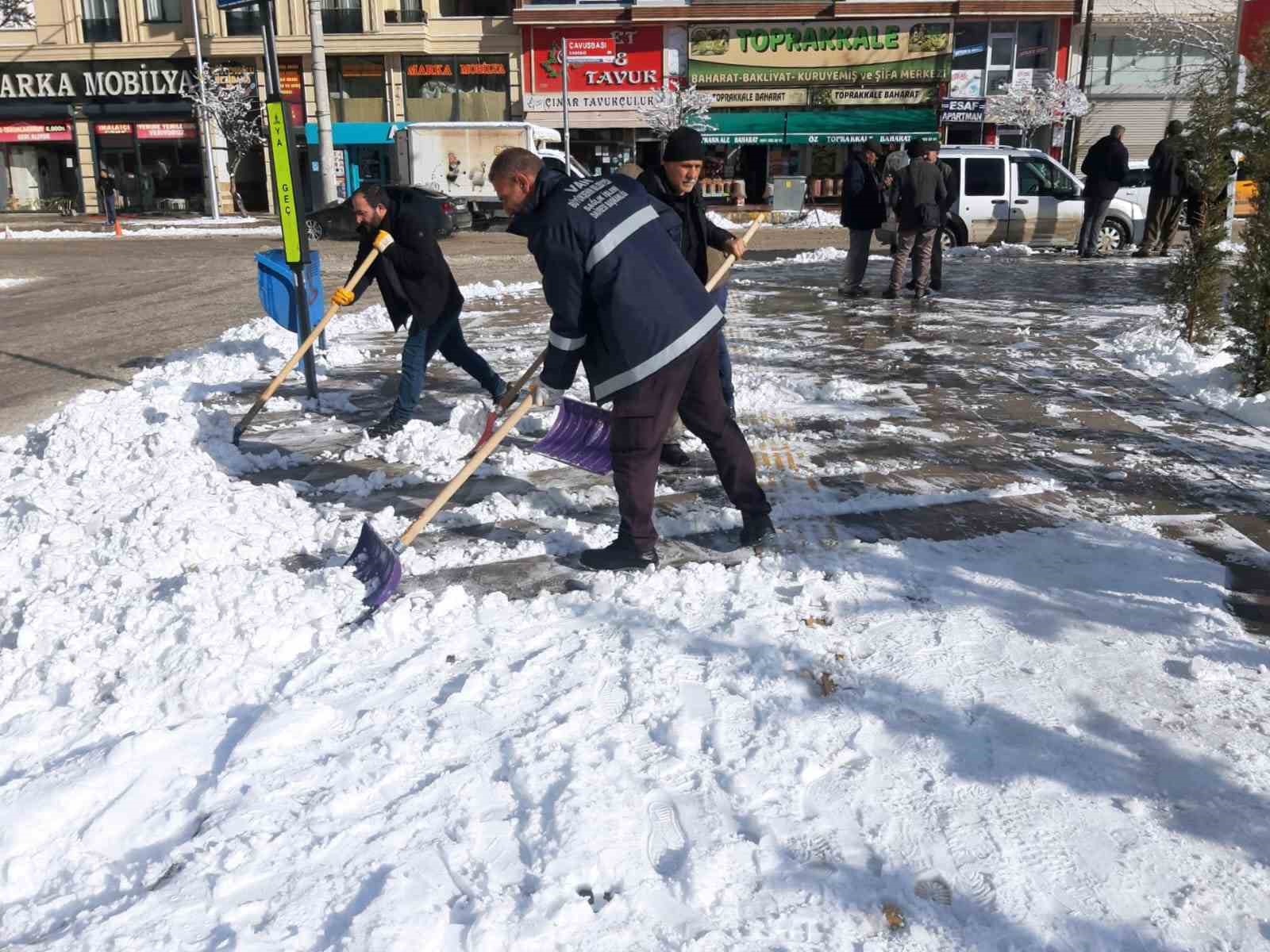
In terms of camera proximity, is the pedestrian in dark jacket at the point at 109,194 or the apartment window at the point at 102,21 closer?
the pedestrian in dark jacket at the point at 109,194

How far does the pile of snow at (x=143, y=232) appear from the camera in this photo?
24875mm

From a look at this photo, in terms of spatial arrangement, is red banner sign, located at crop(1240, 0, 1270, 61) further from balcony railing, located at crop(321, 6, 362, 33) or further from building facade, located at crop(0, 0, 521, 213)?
balcony railing, located at crop(321, 6, 362, 33)

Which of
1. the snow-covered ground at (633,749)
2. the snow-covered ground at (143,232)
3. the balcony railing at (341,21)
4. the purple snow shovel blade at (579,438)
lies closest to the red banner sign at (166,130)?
the balcony railing at (341,21)

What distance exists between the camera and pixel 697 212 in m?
5.22

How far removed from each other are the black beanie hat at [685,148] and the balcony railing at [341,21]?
31914 millimetres

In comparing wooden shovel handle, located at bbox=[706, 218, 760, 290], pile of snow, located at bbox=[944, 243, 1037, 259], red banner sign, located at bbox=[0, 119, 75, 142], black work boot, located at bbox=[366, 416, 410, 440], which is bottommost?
black work boot, located at bbox=[366, 416, 410, 440]

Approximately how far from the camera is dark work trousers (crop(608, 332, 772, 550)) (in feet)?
12.7

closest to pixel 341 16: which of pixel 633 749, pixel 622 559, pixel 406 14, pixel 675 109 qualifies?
pixel 406 14

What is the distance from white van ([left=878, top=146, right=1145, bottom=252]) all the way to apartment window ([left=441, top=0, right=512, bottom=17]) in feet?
74.6

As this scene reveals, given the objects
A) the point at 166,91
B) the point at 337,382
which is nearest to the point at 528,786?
the point at 337,382

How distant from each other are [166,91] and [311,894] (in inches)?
1452

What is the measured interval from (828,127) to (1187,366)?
27.7 m

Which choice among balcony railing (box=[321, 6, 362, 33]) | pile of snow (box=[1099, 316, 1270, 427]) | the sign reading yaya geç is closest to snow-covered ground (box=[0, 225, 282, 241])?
balcony railing (box=[321, 6, 362, 33])

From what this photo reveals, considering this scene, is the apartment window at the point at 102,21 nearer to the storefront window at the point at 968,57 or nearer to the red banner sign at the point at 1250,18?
the storefront window at the point at 968,57
